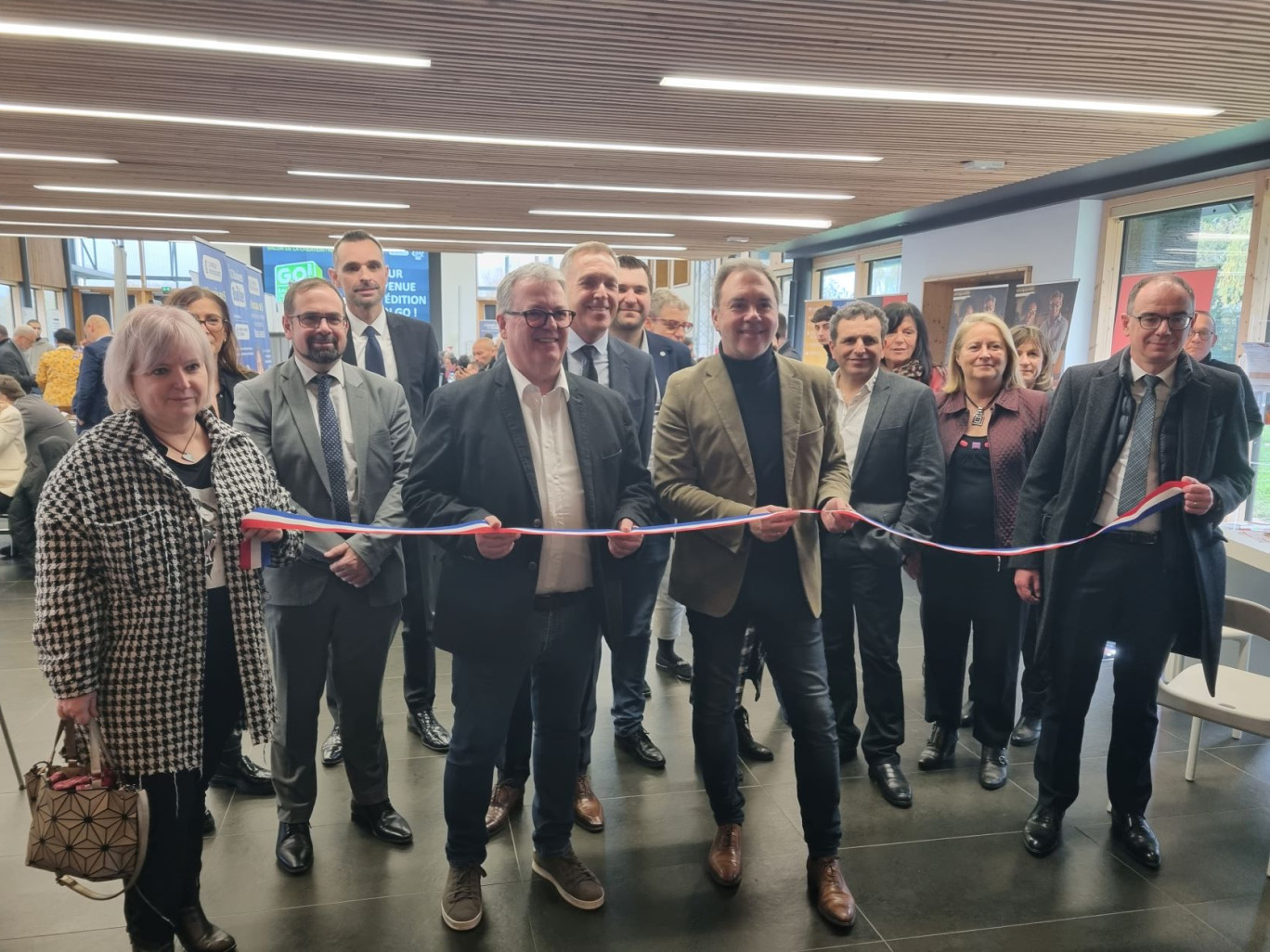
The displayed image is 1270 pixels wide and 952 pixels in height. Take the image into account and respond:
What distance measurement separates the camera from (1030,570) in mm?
2939

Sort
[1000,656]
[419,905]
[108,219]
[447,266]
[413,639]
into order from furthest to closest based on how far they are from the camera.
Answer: [447,266], [108,219], [413,639], [1000,656], [419,905]

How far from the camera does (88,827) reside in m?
1.84

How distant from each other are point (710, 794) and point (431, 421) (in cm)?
148

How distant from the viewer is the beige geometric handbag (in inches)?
72.2

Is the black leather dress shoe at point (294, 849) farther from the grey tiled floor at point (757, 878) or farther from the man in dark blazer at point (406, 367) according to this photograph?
the man in dark blazer at point (406, 367)

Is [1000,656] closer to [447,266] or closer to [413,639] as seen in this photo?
[413,639]

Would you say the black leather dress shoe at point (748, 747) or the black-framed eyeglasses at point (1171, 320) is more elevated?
the black-framed eyeglasses at point (1171, 320)

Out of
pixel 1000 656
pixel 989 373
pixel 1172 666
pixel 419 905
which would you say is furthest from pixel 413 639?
pixel 1172 666

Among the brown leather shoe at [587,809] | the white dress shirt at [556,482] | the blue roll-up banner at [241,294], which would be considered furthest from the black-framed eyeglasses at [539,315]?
the blue roll-up banner at [241,294]

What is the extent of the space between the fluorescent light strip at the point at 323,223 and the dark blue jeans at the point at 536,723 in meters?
8.53

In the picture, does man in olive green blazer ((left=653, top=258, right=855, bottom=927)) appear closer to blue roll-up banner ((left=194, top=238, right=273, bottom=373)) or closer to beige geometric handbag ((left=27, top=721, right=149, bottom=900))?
beige geometric handbag ((left=27, top=721, right=149, bottom=900))

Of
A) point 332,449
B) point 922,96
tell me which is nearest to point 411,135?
point 922,96

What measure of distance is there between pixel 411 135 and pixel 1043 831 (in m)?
5.31

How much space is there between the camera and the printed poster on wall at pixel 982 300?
8.82 meters
